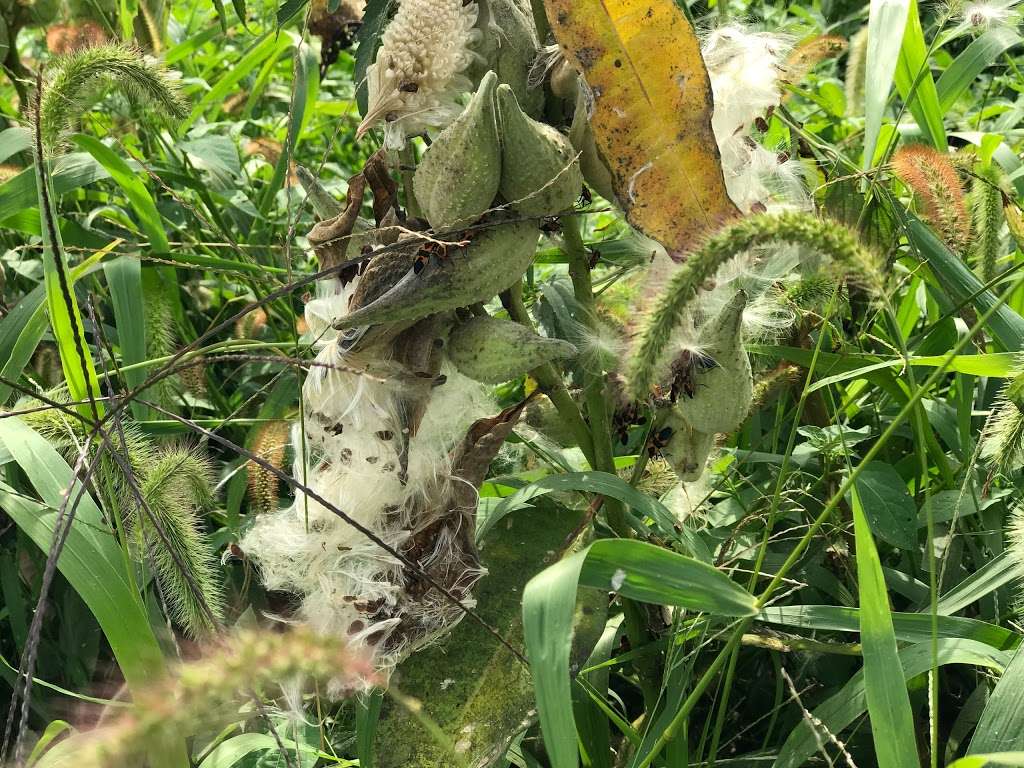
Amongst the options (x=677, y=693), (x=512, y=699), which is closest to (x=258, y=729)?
(x=512, y=699)

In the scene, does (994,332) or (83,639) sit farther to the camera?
(83,639)

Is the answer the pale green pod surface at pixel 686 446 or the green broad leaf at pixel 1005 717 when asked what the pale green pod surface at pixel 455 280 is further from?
the green broad leaf at pixel 1005 717

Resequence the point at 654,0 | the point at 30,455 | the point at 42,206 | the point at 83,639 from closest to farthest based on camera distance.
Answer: the point at 654,0
the point at 42,206
the point at 30,455
the point at 83,639

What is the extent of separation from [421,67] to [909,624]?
71cm

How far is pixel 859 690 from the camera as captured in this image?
3.60ft

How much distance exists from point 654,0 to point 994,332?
0.58m

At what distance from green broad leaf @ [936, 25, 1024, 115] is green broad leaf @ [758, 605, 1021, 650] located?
0.91m

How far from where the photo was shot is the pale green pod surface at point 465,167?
903mm

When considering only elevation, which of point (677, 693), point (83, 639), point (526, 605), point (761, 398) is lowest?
point (83, 639)

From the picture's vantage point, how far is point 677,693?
43.5 inches

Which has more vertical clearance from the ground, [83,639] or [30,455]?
[30,455]

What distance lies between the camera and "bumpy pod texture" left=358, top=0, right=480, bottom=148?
93cm

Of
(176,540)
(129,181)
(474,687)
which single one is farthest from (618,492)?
(129,181)

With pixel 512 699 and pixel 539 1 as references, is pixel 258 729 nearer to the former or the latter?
pixel 512 699
